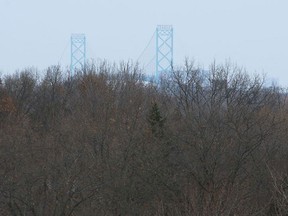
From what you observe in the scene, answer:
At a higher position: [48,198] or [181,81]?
[181,81]

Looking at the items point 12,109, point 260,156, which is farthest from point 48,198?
point 12,109

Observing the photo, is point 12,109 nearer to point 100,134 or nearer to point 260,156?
point 100,134

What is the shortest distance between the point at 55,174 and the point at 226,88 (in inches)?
630

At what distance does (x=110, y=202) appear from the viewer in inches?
842

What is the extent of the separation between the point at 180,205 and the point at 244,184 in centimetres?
406

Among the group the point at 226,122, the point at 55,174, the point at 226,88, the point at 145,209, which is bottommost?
the point at 145,209

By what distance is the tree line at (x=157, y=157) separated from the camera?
18328mm

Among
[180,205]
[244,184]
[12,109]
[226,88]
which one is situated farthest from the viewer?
[12,109]

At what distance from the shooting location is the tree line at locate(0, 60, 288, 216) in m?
18.3

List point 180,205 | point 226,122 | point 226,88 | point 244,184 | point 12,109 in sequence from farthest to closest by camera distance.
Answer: point 12,109
point 226,88
point 226,122
point 244,184
point 180,205

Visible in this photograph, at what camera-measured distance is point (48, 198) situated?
705 inches

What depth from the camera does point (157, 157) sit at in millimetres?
23672

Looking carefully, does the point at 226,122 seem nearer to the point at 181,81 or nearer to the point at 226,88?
the point at 226,88

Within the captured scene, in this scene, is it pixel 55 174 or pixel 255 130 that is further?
pixel 255 130
